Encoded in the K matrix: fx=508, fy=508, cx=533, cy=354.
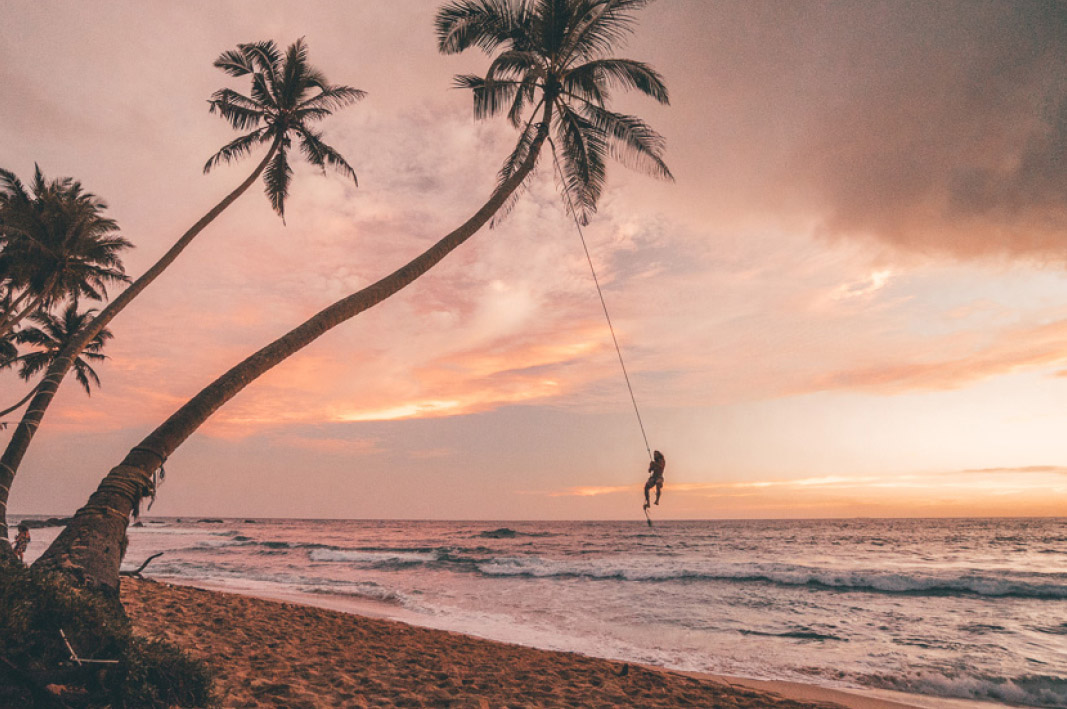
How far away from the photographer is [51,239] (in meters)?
16.1

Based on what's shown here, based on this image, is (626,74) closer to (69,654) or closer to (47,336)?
(69,654)

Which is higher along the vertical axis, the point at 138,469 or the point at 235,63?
the point at 235,63

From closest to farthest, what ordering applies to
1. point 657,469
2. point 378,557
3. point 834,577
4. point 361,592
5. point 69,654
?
point 69,654
point 657,469
point 361,592
point 834,577
point 378,557

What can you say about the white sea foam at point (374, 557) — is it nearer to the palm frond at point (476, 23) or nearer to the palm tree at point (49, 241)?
the palm tree at point (49, 241)

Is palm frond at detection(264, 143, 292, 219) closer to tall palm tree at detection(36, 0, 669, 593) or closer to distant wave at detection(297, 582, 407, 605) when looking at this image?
tall palm tree at detection(36, 0, 669, 593)

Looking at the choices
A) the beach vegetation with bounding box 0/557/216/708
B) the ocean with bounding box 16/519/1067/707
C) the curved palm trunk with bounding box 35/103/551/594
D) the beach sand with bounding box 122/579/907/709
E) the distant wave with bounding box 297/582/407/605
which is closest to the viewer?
the beach vegetation with bounding box 0/557/216/708

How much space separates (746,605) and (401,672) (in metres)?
13.9

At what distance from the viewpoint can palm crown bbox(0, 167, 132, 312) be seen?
617 inches

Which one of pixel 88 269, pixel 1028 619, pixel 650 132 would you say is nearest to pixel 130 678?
pixel 650 132

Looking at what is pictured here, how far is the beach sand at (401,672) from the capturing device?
6.31 m

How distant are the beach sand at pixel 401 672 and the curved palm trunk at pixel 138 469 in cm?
200

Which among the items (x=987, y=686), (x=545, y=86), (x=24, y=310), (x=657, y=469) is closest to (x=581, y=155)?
(x=545, y=86)

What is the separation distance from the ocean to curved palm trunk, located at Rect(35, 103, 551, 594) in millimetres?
8815

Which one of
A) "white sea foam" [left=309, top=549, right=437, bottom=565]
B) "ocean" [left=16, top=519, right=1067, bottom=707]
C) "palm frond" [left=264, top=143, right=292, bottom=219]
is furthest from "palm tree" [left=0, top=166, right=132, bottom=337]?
"white sea foam" [left=309, top=549, right=437, bottom=565]
